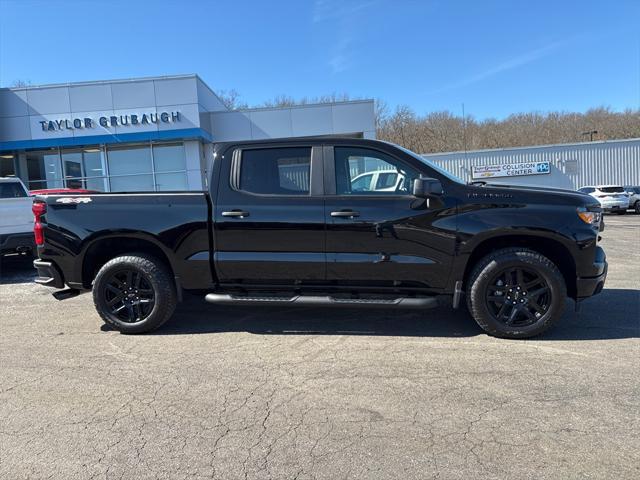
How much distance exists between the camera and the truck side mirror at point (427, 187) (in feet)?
14.6

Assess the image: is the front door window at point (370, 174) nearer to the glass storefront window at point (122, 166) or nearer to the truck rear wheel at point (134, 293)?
the truck rear wheel at point (134, 293)

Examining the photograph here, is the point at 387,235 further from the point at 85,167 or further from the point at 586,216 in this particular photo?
the point at 85,167

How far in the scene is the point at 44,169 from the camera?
2181 cm

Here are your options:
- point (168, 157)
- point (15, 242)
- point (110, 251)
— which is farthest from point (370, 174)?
point (168, 157)

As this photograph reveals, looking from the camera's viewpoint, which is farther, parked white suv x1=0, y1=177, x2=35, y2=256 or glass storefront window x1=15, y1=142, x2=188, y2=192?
glass storefront window x1=15, y1=142, x2=188, y2=192

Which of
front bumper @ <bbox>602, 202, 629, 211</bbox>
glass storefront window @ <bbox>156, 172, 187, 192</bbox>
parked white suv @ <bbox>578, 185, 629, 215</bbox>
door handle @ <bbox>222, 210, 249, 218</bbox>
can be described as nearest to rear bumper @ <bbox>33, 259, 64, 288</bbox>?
door handle @ <bbox>222, 210, 249, 218</bbox>

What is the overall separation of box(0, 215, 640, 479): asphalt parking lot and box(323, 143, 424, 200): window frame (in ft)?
4.70

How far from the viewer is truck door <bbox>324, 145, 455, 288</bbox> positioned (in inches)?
183

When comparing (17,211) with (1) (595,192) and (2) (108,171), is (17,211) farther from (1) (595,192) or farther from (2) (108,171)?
(1) (595,192)

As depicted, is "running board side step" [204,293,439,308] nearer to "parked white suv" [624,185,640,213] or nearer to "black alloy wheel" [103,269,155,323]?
"black alloy wheel" [103,269,155,323]

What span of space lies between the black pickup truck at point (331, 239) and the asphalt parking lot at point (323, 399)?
0.43 metres

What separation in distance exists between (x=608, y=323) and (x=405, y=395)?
9.77 ft

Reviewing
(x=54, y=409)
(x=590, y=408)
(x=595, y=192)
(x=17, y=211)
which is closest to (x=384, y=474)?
(x=590, y=408)

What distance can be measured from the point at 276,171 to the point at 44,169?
20.9 metres
